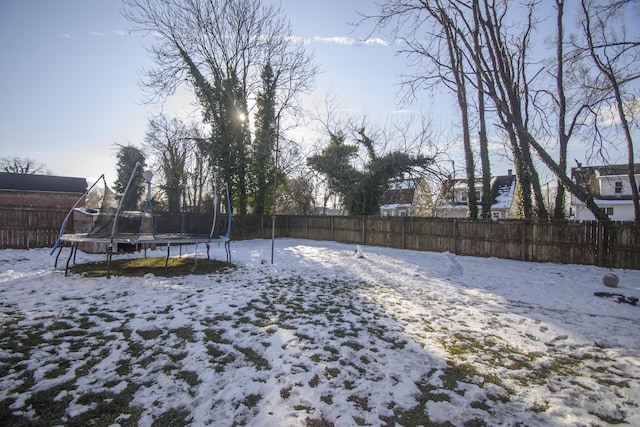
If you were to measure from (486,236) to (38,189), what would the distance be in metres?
39.6

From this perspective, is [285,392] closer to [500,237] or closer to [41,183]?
[500,237]

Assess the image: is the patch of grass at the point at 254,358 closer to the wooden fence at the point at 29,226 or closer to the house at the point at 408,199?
the wooden fence at the point at 29,226

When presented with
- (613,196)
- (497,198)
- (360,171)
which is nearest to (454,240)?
(360,171)

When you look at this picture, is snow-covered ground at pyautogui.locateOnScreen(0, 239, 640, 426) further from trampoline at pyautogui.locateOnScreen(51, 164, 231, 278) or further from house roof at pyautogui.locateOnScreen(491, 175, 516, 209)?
house roof at pyautogui.locateOnScreen(491, 175, 516, 209)

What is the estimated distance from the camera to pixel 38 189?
29.3 meters

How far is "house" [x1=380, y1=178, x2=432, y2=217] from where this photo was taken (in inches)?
643

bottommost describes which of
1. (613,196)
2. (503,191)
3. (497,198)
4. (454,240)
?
(454,240)

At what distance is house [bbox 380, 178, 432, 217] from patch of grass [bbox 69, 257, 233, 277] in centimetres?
1155

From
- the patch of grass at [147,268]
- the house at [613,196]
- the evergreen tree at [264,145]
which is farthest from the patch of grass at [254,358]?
the house at [613,196]

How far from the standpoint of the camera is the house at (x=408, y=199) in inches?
643

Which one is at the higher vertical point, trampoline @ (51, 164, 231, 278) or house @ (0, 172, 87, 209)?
house @ (0, 172, 87, 209)

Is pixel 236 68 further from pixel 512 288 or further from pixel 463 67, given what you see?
pixel 512 288

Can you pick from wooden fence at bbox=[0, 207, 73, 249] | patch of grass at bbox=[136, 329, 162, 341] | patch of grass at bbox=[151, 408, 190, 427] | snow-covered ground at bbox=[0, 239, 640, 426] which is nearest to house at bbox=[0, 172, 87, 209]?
wooden fence at bbox=[0, 207, 73, 249]

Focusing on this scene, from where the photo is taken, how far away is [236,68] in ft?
56.3
